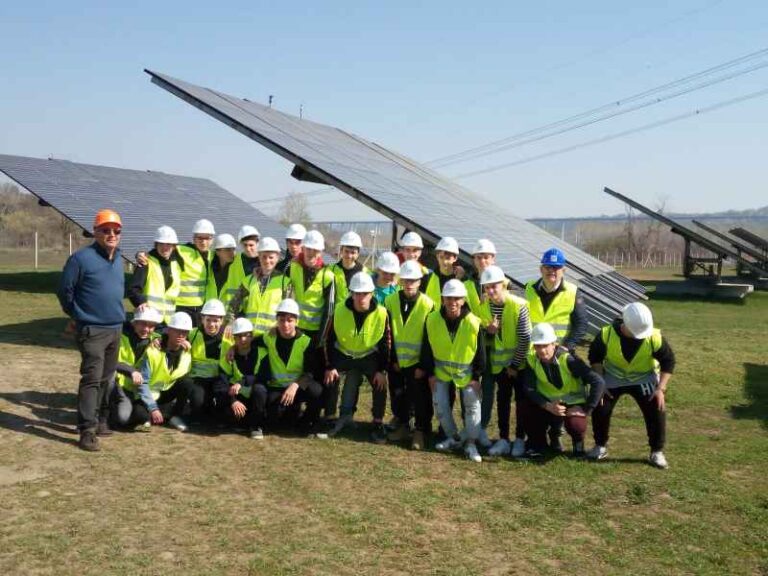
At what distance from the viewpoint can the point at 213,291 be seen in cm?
732

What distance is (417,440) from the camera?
20.7 feet

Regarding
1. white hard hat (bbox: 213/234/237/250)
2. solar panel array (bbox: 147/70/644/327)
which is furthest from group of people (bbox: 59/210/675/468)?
solar panel array (bbox: 147/70/644/327)

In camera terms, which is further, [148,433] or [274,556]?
[148,433]

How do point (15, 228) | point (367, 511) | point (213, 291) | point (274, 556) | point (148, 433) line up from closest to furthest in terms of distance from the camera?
point (274, 556)
point (367, 511)
point (148, 433)
point (213, 291)
point (15, 228)

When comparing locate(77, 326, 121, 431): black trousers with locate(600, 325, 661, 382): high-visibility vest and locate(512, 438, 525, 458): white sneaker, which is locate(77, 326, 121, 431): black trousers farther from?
locate(600, 325, 661, 382): high-visibility vest

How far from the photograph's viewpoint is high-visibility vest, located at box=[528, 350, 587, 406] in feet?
19.8

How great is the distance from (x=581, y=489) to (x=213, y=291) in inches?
158

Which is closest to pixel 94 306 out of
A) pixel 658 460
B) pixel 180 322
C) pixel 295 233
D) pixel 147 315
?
pixel 147 315

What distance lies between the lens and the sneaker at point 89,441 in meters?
5.78

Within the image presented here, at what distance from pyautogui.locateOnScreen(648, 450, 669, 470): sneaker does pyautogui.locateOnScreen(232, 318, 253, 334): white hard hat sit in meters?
3.61

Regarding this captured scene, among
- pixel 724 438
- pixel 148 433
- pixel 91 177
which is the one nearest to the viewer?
pixel 148 433

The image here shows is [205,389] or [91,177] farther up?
[91,177]

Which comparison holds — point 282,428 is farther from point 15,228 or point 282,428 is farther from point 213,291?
point 15,228

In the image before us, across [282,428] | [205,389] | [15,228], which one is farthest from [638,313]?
[15,228]
